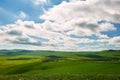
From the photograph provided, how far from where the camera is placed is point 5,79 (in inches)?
1435

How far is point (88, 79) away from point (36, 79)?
25.3 ft

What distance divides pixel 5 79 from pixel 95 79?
1348 centimetres

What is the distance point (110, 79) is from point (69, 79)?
6.14 m

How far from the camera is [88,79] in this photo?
1405 inches

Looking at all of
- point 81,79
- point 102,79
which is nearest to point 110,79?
point 102,79

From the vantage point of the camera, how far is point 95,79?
3597 cm

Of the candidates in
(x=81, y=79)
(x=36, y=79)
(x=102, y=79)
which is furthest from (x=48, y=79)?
(x=102, y=79)

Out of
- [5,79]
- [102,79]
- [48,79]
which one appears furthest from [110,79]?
[5,79]

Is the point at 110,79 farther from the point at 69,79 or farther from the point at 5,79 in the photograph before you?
the point at 5,79

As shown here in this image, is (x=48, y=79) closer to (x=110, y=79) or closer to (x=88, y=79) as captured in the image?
(x=88, y=79)

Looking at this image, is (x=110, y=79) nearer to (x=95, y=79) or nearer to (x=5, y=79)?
(x=95, y=79)

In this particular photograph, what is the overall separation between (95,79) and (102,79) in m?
1.05

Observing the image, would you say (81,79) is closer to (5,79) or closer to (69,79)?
(69,79)

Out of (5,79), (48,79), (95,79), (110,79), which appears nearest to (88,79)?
(95,79)
